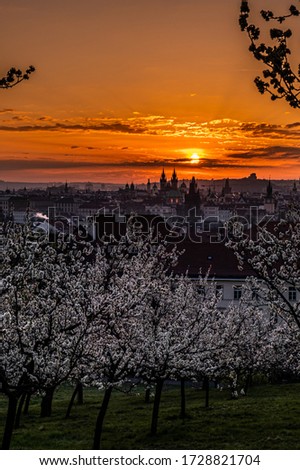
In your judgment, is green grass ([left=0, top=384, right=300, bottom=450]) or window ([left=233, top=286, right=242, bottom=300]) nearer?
green grass ([left=0, top=384, right=300, bottom=450])

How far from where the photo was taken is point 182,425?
28.2 meters

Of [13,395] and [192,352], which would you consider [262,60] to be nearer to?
[13,395]

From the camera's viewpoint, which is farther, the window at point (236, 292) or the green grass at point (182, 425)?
the window at point (236, 292)

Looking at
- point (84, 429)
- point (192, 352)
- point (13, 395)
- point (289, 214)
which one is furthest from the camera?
point (84, 429)

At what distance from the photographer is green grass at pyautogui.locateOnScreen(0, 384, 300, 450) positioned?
82.6 ft

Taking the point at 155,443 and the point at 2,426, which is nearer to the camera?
the point at 155,443

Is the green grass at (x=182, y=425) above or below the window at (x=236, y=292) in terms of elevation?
below

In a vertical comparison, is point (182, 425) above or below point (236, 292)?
below

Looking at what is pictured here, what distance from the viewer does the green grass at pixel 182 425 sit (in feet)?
82.6

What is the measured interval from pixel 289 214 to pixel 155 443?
31.2ft

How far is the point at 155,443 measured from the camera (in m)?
25.4

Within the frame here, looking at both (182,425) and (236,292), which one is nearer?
(182,425)

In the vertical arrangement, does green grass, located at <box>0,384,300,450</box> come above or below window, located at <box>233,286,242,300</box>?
below
